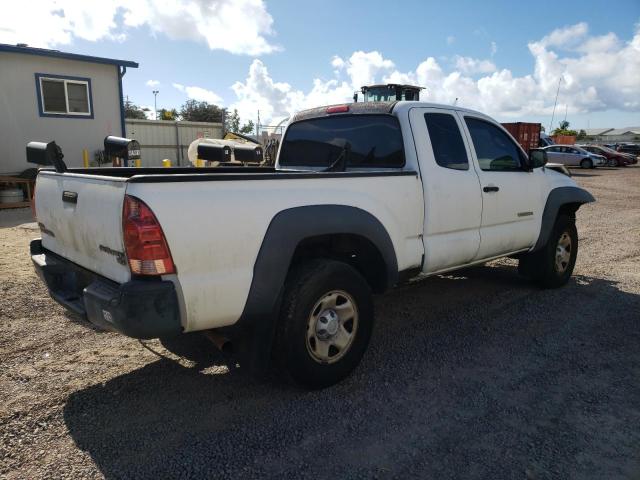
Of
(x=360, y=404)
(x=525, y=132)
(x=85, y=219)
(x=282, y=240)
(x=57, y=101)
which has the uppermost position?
(x=57, y=101)

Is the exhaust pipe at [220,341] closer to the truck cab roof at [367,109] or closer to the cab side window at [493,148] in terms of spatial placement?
the truck cab roof at [367,109]

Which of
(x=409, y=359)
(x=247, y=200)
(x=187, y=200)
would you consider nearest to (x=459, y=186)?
(x=409, y=359)

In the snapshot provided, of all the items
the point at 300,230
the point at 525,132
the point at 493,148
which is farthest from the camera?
the point at 525,132

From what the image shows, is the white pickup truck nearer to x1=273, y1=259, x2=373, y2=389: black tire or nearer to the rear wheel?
x1=273, y1=259, x2=373, y2=389: black tire

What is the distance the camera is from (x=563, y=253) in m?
5.74

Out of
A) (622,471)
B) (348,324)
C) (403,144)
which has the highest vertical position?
(403,144)

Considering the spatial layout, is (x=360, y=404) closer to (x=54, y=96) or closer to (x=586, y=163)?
(x=54, y=96)

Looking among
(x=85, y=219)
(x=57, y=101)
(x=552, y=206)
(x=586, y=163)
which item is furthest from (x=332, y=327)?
(x=586, y=163)

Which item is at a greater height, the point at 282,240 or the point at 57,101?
the point at 57,101

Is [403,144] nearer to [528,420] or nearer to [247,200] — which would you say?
[247,200]

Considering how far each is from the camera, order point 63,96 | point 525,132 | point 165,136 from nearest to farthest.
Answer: point 63,96 → point 165,136 → point 525,132

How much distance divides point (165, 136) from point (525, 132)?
17900 mm

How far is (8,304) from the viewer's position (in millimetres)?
4848

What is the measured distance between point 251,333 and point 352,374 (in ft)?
3.17
